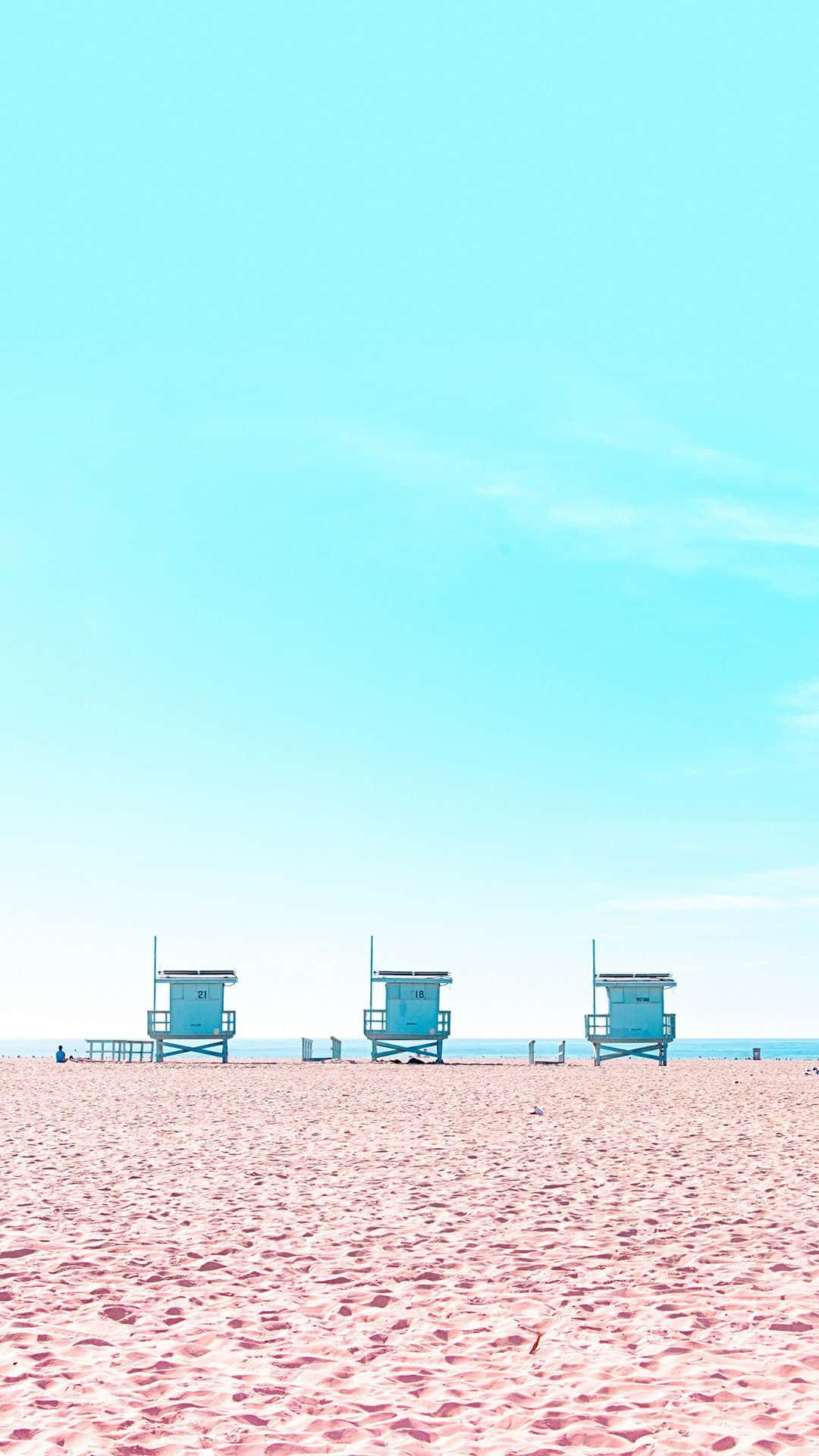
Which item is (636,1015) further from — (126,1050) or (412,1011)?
(126,1050)

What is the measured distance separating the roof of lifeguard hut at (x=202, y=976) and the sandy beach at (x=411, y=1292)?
1024 inches

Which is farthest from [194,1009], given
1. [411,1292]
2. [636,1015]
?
[411,1292]

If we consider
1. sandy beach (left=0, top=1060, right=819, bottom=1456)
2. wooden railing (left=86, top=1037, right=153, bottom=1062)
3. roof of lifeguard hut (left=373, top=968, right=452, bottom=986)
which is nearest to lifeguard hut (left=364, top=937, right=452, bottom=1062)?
roof of lifeguard hut (left=373, top=968, right=452, bottom=986)

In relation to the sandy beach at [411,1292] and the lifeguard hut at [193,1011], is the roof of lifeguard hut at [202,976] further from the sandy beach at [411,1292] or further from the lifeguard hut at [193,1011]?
the sandy beach at [411,1292]

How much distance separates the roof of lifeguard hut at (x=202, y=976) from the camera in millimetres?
43188

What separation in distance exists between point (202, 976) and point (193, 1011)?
1.32 meters

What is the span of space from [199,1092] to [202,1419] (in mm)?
21953

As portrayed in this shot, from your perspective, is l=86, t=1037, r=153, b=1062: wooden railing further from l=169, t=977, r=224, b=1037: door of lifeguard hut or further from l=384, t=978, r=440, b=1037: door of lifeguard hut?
l=384, t=978, r=440, b=1037: door of lifeguard hut

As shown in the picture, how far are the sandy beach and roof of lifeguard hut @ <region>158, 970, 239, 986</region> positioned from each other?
26.0 meters

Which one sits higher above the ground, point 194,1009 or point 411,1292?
point 411,1292

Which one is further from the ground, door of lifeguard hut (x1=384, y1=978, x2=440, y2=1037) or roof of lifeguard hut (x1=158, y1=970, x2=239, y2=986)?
roof of lifeguard hut (x1=158, y1=970, x2=239, y2=986)

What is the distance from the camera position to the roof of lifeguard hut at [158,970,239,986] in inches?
1700

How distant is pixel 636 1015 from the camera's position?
148 feet

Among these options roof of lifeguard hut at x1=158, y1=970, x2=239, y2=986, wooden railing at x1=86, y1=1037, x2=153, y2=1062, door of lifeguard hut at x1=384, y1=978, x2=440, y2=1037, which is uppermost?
roof of lifeguard hut at x1=158, y1=970, x2=239, y2=986
